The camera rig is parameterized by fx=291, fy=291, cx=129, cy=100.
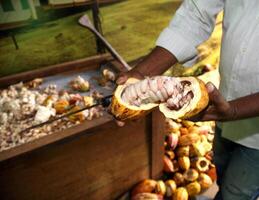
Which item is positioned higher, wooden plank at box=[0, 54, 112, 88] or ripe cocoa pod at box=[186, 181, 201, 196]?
wooden plank at box=[0, 54, 112, 88]

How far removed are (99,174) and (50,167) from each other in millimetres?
506

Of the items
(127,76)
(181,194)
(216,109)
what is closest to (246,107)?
(216,109)

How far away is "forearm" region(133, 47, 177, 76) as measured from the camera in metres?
1.89

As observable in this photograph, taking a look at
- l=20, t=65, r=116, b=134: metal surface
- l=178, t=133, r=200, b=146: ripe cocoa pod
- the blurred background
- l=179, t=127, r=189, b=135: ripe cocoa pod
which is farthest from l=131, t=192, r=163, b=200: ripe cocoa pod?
the blurred background

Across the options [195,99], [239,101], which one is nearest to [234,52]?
[239,101]

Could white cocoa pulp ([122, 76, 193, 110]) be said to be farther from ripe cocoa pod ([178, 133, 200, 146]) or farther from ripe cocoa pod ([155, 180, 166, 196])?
ripe cocoa pod ([178, 133, 200, 146])

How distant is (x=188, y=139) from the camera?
317 centimetres

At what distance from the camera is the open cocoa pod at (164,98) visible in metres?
1.31

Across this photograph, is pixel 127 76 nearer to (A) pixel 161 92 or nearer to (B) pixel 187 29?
(A) pixel 161 92

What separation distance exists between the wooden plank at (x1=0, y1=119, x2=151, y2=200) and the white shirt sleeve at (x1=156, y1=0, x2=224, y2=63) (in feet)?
2.58

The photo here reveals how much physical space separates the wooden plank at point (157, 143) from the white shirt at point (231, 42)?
2.18ft

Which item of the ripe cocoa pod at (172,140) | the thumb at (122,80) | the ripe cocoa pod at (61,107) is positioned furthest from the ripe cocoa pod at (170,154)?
the thumb at (122,80)

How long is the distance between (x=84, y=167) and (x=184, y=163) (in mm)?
1128

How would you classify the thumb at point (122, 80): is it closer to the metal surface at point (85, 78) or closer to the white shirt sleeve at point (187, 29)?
the white shirt sleeve at point (187, 29)
